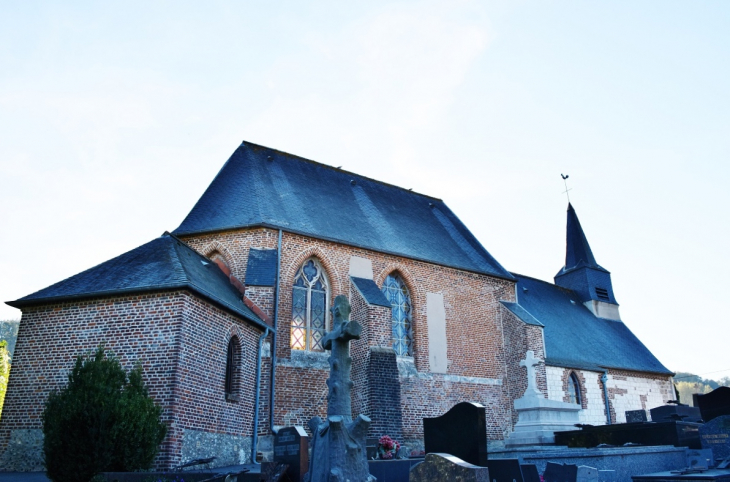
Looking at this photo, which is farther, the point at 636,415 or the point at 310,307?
the point at 636,415

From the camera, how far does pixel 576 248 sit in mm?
30531

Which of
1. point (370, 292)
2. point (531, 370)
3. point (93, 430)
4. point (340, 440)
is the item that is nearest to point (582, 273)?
point (531, 370)

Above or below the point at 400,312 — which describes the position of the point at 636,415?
below

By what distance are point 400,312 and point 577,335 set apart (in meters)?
10.1

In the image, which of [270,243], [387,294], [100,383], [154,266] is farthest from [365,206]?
[100,383]

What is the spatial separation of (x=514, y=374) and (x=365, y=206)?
699 cm

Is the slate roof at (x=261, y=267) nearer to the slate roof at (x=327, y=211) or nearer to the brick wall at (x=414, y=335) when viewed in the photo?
the brick wall at (x=414, y=335)

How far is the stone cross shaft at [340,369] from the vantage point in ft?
27.5

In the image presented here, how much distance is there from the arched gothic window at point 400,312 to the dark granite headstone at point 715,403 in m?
7.78

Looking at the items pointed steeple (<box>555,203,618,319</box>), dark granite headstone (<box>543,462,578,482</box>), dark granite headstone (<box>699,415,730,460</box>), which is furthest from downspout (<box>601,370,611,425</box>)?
dark granite headstone (<box>543,462,578,482</box>)

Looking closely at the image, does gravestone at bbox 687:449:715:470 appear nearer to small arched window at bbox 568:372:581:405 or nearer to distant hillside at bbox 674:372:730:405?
small arched window at bbox 568:372:581:405

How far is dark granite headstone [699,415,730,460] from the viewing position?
12.1m

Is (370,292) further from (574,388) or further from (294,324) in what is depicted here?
(574,388)

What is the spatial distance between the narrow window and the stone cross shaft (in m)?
4.82
